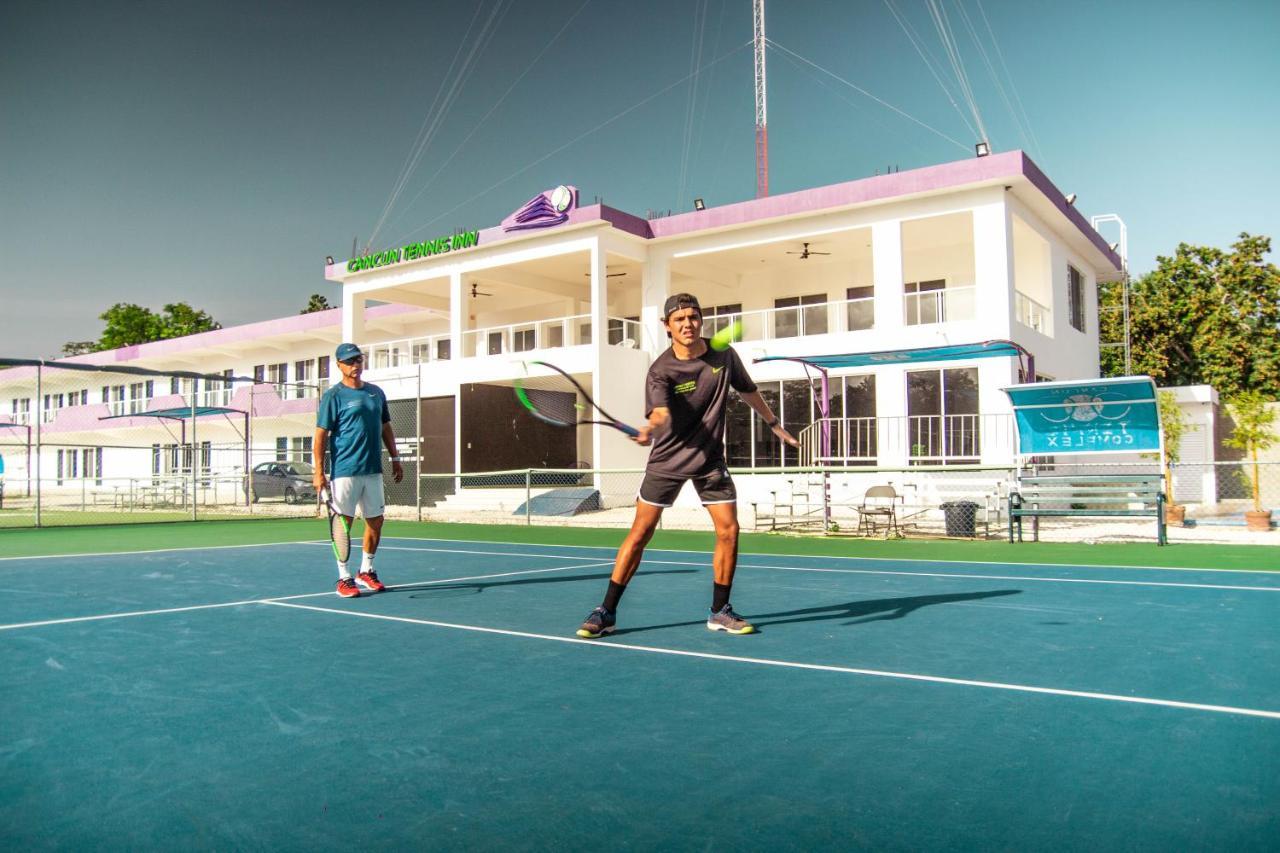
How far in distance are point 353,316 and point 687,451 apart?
26.6 metres

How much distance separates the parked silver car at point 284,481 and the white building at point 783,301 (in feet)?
6.14

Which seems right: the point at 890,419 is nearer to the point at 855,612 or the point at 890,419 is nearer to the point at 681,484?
the point at 855,612

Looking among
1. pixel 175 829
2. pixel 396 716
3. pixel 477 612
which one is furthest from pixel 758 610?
pixel 175 829

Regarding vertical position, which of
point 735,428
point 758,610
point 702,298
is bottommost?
point 758,610

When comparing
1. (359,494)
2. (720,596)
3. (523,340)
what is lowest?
(720,596)

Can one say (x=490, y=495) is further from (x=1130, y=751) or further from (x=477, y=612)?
(x=1130, y=751)

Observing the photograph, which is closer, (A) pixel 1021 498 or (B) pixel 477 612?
(B) pixel 477 612

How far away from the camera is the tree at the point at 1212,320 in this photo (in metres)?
33.1

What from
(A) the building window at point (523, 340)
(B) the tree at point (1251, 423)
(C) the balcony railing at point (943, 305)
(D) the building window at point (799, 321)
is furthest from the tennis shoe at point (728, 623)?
(A) the building window at point (523, 340)

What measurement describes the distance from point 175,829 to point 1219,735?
12.6 ft

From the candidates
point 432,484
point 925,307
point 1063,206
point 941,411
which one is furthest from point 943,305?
point 432,484

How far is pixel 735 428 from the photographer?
82.9 feet

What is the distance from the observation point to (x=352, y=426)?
790 centimetres

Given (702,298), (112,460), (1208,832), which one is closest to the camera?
(1208,832)
